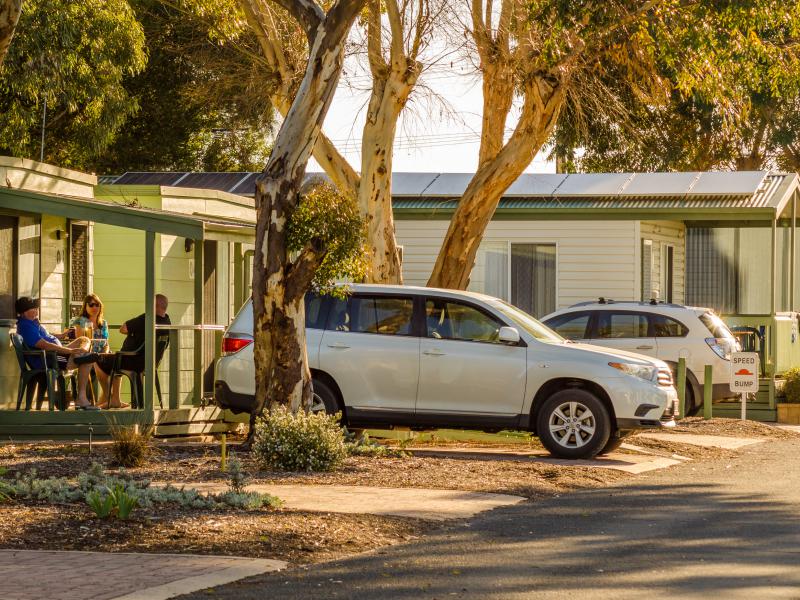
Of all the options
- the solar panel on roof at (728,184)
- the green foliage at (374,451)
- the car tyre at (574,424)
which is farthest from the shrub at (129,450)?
the solar panel on roof at (728,184)

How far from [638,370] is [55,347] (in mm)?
6458

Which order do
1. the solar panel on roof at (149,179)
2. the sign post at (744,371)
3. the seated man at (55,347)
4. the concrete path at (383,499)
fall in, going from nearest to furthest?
the concrete path at (383,499) < the seated man at (55,347) < the sign post at (744,371) < the solar panel on roof at (149,179)

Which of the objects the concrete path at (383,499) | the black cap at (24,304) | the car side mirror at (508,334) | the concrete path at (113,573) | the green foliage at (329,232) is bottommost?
the concrete path at (113,573)

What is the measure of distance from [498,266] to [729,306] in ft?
18.5

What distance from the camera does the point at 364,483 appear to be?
41.3ft

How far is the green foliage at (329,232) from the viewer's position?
46.5 feet

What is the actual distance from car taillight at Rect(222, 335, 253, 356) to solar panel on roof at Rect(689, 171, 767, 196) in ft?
37.6

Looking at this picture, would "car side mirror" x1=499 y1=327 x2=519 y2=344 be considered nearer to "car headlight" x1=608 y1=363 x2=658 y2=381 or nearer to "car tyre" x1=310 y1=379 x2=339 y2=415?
"car headlight" x1=608 y1=363 x2=658 y2=381

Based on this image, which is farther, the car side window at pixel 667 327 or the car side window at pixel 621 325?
the car side window at pixel 621 325

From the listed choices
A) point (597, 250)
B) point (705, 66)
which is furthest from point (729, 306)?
point (705, 66)

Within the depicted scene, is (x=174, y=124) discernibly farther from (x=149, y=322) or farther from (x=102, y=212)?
(x=149, y=322)

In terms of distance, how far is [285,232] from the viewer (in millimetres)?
14367

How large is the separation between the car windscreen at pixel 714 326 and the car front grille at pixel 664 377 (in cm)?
562

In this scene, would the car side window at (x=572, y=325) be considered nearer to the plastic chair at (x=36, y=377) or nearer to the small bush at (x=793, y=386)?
the small bush at (x=793, y=386)
